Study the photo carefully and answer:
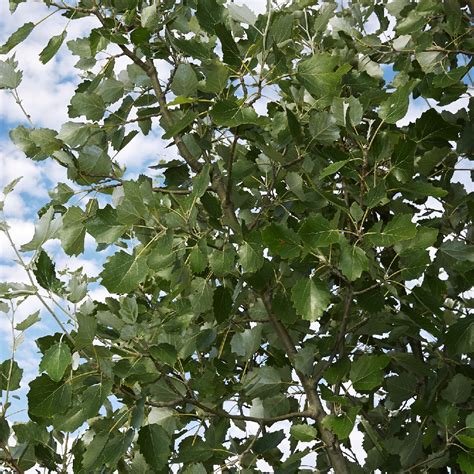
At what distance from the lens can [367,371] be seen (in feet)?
4.30

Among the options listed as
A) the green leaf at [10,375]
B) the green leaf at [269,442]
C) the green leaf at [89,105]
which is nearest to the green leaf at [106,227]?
the green leaf at [89,105]

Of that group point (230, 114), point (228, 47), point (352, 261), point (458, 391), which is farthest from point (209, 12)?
point (458, 391)

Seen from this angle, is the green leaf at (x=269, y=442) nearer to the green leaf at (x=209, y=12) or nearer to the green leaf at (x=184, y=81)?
the green leaf at (x=184, y=81)

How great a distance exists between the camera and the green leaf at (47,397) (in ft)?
4.24

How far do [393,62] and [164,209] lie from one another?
46.5 inches

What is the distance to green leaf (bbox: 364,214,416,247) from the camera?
1146 millimetres

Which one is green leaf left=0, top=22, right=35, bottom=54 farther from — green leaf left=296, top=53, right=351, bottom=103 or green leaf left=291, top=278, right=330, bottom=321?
green leaf left=291, top=278, right=330, bottom=321

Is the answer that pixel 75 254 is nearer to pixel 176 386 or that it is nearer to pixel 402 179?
pixel 176 386

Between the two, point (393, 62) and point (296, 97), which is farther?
point (393, 62)

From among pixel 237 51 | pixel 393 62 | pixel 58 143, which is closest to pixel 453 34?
pixel 393 62

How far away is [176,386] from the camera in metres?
1.39

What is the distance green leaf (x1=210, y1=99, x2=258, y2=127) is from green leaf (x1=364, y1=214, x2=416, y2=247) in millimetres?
297

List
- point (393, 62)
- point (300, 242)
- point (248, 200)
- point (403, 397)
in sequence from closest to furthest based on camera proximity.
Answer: point (300, 242), point (248, 200), point (403, 397), point (393, 62)

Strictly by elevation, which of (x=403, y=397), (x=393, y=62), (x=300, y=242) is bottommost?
(x=403, y=397)
